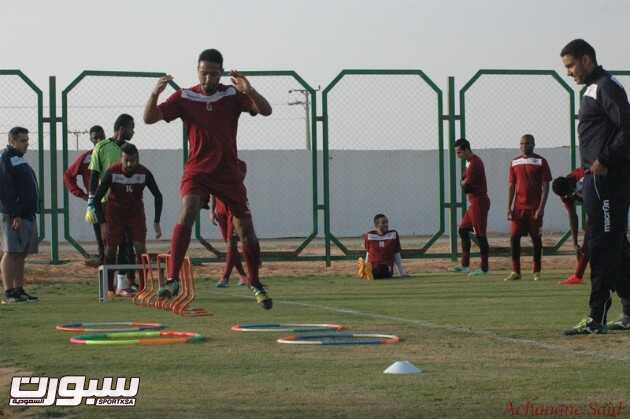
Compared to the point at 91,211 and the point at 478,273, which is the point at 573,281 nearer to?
the point at 478,273

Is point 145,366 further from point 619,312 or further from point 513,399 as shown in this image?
point 619,312

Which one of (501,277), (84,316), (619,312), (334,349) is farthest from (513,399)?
(501,277)

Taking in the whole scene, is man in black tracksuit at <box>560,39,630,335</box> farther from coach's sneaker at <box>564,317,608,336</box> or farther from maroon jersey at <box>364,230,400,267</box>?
maroon jersey at <box>364,230,400,267</box>

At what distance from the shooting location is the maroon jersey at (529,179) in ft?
59.5

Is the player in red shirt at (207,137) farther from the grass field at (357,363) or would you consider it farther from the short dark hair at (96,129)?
the short dark hair at (96,129)

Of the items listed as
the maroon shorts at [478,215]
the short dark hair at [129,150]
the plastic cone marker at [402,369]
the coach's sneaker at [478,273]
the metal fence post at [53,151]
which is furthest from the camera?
the metal fence post at [53,151]

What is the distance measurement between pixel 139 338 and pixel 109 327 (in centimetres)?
150

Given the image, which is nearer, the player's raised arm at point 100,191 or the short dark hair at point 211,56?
the short dark hair at point 211,56

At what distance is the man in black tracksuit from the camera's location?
905 centimetres

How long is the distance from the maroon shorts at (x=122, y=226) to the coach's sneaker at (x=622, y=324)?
6.99 meters

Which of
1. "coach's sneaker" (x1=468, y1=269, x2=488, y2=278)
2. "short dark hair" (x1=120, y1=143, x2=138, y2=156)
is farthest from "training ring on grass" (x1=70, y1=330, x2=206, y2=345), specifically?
"coach's sneaker" (x1=468, y1=269, x2=488, y2=278)

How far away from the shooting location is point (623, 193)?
9.15 metres

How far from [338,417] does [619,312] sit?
6.27 metres

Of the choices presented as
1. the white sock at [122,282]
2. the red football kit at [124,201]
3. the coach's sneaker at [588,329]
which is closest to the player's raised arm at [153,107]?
the coach's sneaker at [588,329]
